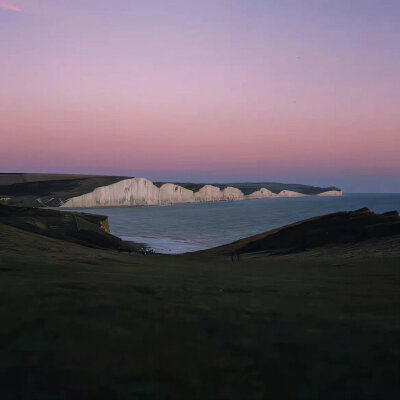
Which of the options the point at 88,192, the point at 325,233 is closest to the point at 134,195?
the point at 88,192

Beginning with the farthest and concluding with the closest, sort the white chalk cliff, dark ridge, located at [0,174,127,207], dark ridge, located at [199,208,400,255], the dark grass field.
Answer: the white chalk cliff, dark ridge, located at [0,174,127,207], dark ridge, located at [199,208,400,255], the dark grass field

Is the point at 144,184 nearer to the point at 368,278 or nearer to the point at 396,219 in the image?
the point at 396,219

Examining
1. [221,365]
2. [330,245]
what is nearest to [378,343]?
[221,365]

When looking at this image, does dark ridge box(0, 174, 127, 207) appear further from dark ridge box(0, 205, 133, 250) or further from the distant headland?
dark ridge box(0, 205, 133, 250)

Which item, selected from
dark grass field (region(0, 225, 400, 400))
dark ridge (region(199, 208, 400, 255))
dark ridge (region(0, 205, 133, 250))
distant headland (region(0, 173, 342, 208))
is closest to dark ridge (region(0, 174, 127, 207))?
distant headland (region(0, 173, 342, 208))

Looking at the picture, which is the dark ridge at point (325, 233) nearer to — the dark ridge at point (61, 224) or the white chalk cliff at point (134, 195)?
the dark ridge at point (61, 224)

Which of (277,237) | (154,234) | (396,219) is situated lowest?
(154,234)

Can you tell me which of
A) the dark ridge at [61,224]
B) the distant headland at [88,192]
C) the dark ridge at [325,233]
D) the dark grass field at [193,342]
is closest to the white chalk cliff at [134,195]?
the distant headland at [88,192]
